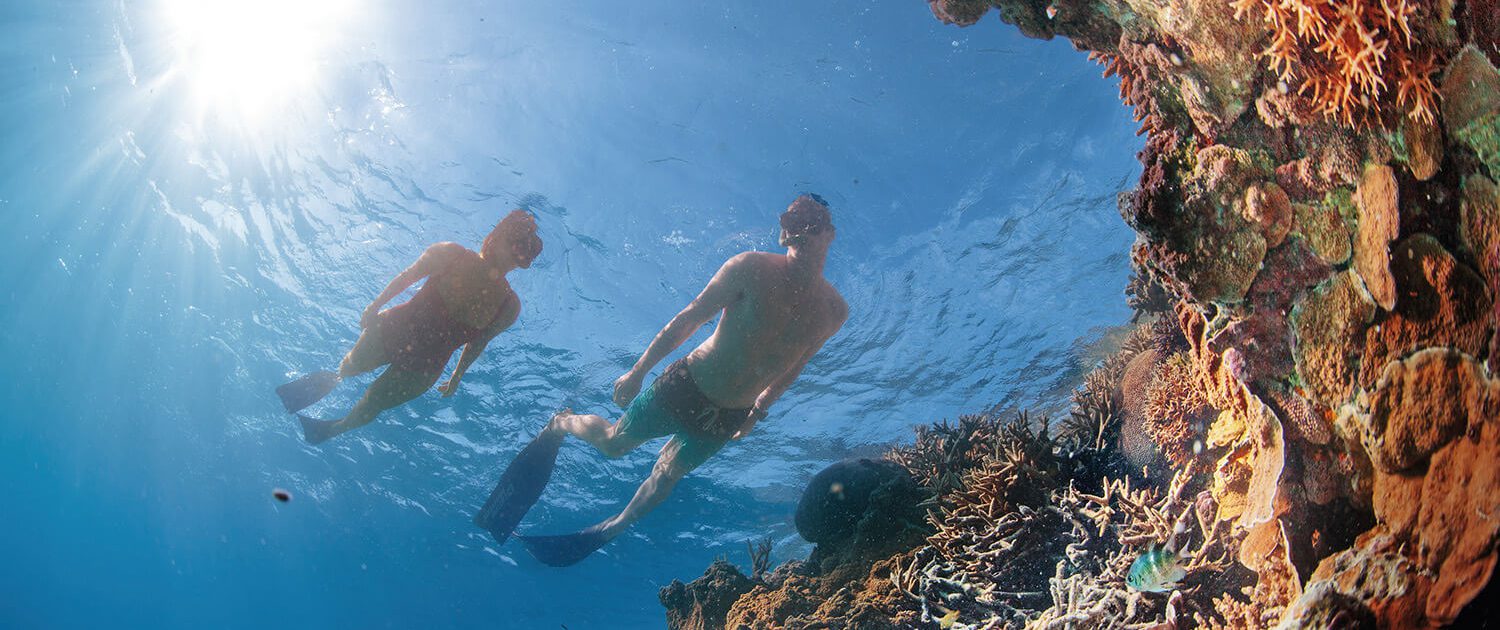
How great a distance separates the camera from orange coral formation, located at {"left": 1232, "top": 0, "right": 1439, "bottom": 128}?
1.69 metres

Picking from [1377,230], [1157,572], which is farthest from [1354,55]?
[1157,572]

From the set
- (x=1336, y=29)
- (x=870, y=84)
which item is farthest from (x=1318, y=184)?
(x=870, y=84)

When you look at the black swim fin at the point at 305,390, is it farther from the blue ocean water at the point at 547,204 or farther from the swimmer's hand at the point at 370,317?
the blue ocean water at the point at 547,204

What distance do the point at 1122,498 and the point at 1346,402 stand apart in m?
1.76

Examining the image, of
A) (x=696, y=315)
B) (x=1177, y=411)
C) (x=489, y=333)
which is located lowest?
(x=1177, y=411)

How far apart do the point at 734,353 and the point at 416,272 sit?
166 inches

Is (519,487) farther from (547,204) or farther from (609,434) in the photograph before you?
(547,204)

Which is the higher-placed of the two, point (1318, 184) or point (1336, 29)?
point (1336, 29)

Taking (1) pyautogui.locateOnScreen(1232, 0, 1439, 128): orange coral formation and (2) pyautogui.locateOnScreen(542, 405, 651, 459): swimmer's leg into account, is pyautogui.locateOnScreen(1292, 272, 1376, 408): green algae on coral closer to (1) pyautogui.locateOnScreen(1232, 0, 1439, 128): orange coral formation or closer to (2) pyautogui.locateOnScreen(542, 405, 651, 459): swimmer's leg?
(1) pyautogui.locateOnScreen(1232, 0, 1439, 128): orange coral formation

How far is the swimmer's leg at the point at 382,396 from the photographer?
8117 millimetres

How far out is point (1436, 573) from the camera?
1.58 m

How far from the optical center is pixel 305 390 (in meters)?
8.95

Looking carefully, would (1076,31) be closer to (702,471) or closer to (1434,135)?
(1434,135)

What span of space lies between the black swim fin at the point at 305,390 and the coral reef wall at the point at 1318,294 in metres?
10.2
